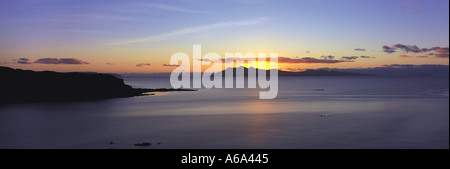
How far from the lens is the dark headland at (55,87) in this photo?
74500 mm

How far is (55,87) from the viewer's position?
271 ft

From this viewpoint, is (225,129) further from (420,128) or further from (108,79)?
(108,79)

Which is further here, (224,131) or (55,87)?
(55,87)

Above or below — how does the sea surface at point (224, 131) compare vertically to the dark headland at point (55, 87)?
below

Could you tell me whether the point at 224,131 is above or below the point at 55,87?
below

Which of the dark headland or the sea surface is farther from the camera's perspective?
the dark headland

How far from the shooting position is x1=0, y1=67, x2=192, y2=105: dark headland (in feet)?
244

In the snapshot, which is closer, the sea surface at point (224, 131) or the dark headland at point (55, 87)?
the sea surface at point (224, 131)
